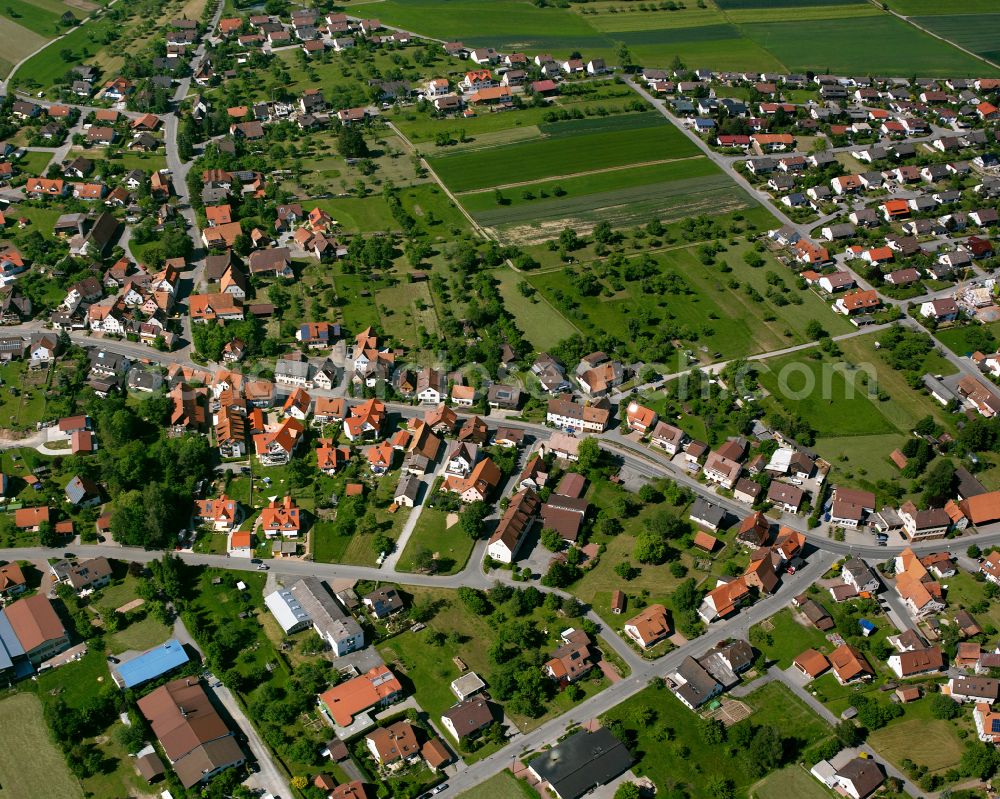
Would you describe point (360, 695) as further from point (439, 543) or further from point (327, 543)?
point (439, 543)

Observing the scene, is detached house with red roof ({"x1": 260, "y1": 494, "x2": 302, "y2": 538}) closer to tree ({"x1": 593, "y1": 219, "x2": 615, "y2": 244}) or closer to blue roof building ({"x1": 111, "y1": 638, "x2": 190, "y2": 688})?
blue roof building ({"x1": 111, "y1": 638, "x2": 190, "y2": 688})

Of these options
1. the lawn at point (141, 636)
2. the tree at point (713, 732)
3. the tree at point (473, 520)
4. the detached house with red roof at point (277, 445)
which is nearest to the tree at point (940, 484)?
the tree at point (713, 732)

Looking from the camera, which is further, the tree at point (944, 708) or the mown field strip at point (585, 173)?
the mown field strip at point (585, 173)

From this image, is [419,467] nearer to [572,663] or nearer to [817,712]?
[572,663]

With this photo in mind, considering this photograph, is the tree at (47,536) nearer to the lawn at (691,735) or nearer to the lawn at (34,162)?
the lawn at (691,735)

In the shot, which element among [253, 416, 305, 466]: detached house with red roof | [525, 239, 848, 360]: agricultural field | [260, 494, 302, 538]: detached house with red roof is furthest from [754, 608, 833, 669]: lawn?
[253, 416, 305, 466]: detached house with red roof

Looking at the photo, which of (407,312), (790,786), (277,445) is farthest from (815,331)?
(277,445)

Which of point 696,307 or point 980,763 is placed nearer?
point 980,763

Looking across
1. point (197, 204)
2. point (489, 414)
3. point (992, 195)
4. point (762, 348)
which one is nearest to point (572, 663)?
point (489, 414)
